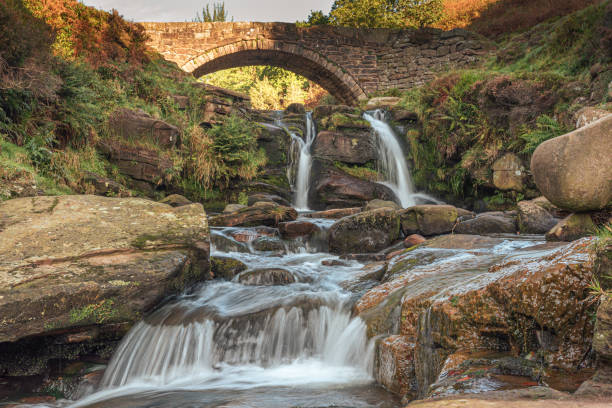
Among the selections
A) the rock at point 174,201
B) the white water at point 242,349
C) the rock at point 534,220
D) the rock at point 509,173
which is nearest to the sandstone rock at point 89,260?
the white water at point 242,349

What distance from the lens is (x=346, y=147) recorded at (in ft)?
37.1

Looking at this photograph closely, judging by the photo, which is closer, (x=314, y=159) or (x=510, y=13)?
(x=314, y=159)

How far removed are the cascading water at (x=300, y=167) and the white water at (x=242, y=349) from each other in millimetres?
6408

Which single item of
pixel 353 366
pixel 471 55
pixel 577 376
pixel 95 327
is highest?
pixel 471 55

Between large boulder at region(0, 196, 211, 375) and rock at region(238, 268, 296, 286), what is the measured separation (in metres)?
0.55

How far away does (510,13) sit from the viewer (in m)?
19.1

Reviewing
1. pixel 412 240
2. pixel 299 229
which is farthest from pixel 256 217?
pixel 412 240

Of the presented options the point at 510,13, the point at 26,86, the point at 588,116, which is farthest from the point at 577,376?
the point at 510,13

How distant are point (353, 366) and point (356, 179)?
7.77 metres

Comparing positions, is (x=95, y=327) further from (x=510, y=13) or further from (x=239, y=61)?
(x=510, y=13)

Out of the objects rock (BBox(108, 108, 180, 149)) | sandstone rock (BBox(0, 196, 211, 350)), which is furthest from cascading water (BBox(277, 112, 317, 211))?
sandstone rock (BBox(0, 196, 211, 350))

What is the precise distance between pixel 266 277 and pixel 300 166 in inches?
267

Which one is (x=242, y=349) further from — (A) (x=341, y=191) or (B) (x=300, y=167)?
(B) (x=300, y=167)

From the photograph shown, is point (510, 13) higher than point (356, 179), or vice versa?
point (510, 13)
